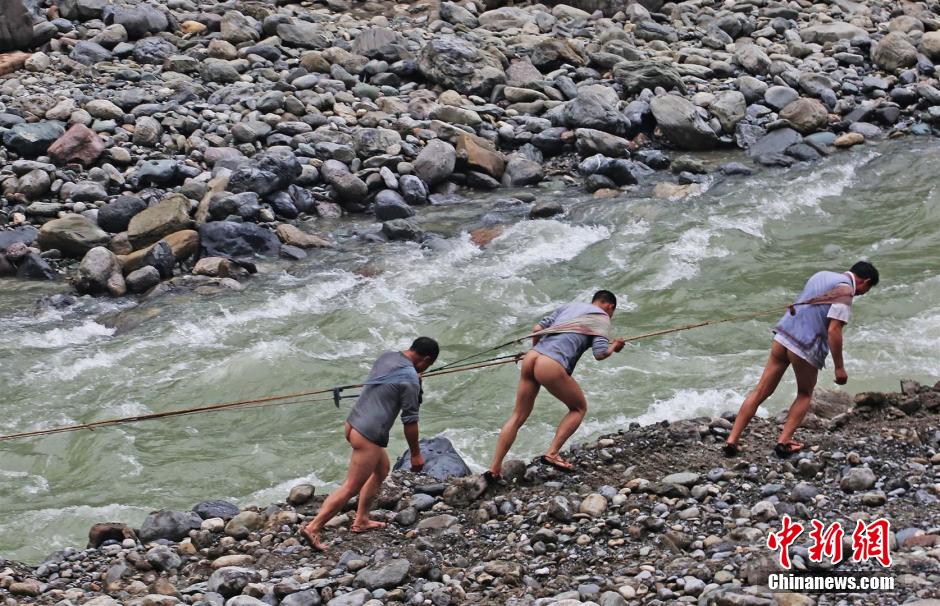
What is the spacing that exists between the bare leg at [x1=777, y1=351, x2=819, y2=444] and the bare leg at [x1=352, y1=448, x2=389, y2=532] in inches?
111

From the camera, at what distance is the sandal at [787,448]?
7.56 meters

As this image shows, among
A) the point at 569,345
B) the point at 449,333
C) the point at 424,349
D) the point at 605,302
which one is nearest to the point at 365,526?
the point at 424,349

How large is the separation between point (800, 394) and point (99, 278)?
29.6 feet

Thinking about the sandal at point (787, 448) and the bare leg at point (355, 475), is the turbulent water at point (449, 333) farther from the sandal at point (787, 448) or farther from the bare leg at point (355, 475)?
the sandal at point (787, 448)

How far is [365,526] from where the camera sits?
285 inches

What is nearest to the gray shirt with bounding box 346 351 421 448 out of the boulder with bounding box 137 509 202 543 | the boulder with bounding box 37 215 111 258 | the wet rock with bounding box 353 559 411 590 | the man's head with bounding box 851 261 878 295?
the wet rock with bounding box 353 559 411 590

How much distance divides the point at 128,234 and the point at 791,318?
9.54 meters

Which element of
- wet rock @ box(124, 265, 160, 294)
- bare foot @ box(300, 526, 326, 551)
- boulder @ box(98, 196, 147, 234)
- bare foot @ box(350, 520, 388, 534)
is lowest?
wet rock @ box(124, 265, 160, 294)

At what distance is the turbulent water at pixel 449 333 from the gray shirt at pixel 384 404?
205cm

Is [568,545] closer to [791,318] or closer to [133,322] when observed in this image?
[791,318]

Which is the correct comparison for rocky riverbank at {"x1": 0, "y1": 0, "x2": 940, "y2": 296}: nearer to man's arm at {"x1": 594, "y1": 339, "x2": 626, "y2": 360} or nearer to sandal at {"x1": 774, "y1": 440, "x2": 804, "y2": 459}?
man's arm at {"x1": 594, "y1": 339, "x2": 626, "y2": 360}

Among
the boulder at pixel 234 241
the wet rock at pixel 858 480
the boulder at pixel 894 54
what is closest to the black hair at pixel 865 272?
the wet rock at pixel 858 480

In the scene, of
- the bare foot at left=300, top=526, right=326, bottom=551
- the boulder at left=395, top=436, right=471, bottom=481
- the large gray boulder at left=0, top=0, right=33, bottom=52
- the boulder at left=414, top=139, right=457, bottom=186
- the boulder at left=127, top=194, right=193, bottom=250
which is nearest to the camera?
the bare foot at left=300, top=526, right=326, bottom=551

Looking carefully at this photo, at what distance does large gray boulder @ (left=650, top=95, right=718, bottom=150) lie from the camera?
18.4m
